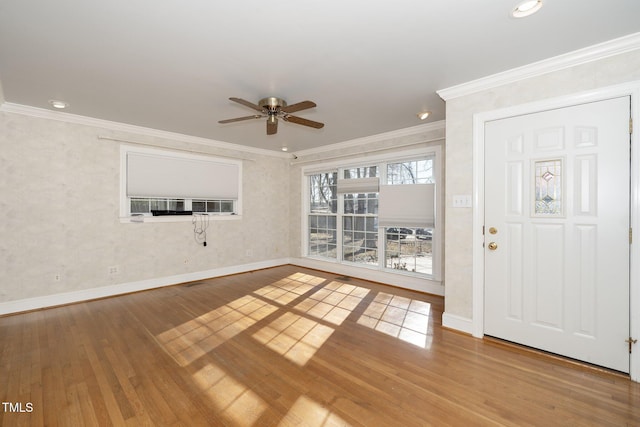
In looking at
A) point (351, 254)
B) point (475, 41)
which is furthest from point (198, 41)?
point (351, 254)

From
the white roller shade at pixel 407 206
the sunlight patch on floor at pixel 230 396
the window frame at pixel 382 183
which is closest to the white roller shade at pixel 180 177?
the window frame at pixel 382 183

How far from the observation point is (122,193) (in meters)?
4.21

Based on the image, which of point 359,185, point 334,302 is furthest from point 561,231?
point 359,185

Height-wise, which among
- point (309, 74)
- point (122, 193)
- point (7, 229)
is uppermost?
point (309, 74)

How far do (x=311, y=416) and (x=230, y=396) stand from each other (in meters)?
0.61

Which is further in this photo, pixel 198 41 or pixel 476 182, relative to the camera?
pixel 476 182

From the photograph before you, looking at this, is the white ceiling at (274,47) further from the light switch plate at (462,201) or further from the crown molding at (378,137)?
the light switch plate at (462,201)

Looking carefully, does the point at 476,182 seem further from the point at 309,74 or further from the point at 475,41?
the point at 309,74

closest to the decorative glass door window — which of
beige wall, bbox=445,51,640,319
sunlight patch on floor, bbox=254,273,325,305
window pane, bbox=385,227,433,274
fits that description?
beige wall, bbox=445,51,640,319

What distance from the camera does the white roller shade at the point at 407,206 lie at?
14.1 ft

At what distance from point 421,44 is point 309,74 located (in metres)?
1.00

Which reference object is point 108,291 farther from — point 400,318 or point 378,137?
point 378,137

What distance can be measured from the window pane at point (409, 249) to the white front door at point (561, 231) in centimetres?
164

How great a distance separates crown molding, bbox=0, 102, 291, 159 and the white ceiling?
0.16 metres
